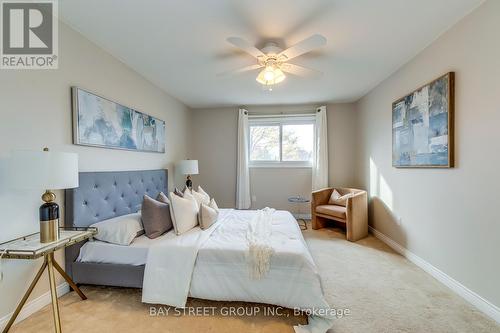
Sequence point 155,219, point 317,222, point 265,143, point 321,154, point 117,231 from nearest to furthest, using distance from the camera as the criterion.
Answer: point 117,231 < point 155,219 < point 317,222 < point 321,154 < point 265,143

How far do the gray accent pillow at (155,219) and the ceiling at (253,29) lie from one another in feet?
5.50

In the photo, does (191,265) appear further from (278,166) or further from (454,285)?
(278,166)

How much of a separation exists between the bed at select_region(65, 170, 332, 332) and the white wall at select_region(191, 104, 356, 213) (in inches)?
98.0

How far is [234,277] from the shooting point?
1.74 metres

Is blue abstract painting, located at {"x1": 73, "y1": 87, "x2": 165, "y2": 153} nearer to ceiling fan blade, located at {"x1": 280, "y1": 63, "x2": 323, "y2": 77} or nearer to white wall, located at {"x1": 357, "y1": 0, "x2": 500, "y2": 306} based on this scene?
ceiling fan blade, located at {"x1": 280, "y1": 63, "x2": 323, "y2": 77}

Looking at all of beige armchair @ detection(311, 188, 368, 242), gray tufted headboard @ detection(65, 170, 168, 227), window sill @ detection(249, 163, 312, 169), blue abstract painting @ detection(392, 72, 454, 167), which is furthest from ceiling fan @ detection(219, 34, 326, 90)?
window sill @ detection(249, 163, 312, 169)

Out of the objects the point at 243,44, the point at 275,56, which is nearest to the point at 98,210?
the point at 243,44

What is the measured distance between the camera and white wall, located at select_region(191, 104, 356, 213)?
178 inches

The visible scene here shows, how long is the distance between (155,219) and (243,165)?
8.69 ft

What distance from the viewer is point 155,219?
2.17m

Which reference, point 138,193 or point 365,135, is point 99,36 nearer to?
point 138,193

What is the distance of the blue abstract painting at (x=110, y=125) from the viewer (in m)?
2.10

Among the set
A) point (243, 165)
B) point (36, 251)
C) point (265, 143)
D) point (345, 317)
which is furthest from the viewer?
point (265, 143)

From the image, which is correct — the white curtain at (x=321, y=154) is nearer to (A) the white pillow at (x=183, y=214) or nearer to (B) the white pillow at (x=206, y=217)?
(B) the white pillow at (x=206, y=217)
